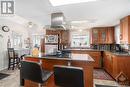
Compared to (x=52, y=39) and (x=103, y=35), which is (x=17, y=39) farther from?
(x=103, y=35)

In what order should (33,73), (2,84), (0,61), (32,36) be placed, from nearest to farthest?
1. (33,73)
2. (2,84)
3. (0,61)
4. (32,36)

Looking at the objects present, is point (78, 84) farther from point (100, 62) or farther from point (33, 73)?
point (100, 62)

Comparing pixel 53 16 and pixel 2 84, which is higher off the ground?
pixel 53 16

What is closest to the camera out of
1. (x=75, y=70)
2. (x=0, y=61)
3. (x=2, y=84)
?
(x=75, y=70)

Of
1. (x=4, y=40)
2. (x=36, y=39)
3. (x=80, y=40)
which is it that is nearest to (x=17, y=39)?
(x=4, y=40)

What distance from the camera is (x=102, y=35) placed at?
613 cm

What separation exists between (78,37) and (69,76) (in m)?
5.68

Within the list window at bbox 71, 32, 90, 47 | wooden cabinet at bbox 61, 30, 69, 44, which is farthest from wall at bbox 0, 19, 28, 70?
window at bbox 71, 32, 90, 47

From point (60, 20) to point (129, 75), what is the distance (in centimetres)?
285

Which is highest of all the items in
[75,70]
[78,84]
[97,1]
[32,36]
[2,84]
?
[97,1]

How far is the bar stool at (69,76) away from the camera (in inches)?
58.3

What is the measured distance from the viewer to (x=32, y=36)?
7.82 m

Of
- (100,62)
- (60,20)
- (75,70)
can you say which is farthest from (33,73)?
(100,62)

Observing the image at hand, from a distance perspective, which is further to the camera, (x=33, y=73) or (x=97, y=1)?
(x=97, y=1)
